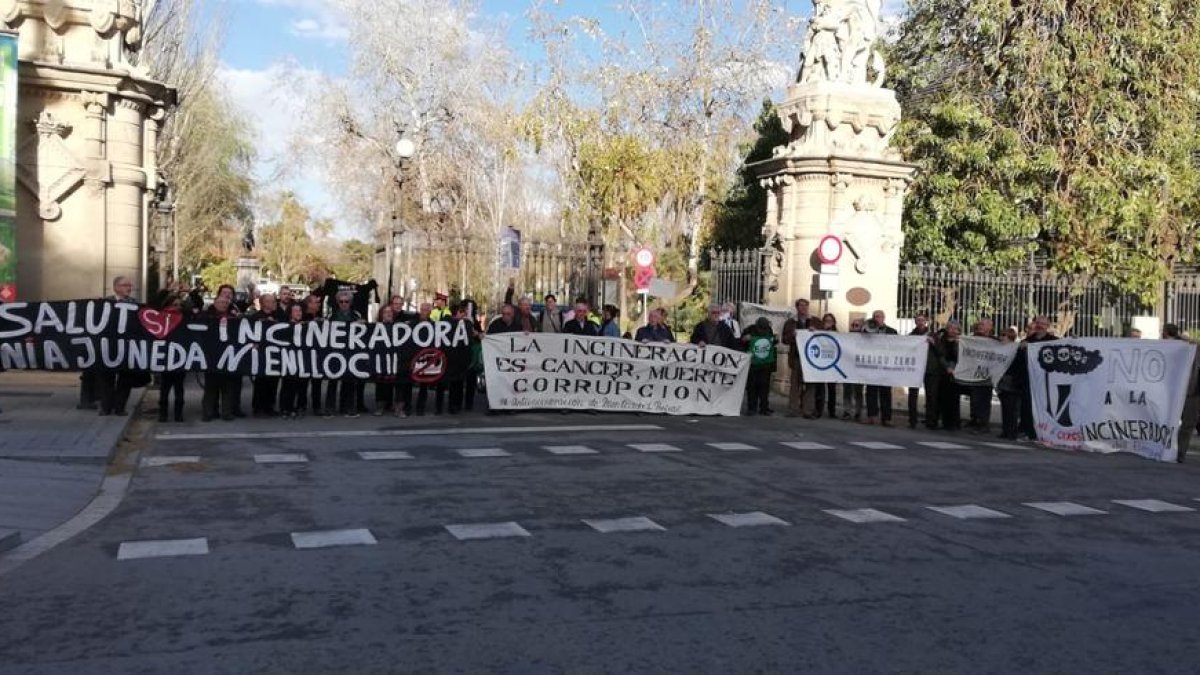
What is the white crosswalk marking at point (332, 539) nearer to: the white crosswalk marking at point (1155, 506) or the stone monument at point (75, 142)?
the white crosswalk marking at point (1155, 506)

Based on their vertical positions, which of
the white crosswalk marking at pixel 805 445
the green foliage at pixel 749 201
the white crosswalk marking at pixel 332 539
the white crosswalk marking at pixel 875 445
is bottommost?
the white crosswalk marking at pixel 332 539

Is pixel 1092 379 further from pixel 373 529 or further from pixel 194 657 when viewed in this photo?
pixel 194 657

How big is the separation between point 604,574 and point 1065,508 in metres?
4.80

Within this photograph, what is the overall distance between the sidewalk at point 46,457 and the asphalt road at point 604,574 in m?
0.43

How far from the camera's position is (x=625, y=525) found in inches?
324

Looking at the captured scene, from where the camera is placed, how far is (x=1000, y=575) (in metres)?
6.96

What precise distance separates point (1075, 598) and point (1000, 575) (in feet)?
1.87

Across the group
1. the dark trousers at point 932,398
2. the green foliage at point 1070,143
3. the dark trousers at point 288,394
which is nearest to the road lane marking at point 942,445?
the dark trousers at point 932,398

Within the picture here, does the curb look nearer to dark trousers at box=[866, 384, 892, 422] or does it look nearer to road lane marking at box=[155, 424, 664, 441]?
road lane marking at box=[155, 424, 664, 441]

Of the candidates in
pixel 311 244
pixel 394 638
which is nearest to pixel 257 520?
pixel 394 638

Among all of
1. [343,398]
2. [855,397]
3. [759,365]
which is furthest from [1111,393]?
[343,398]

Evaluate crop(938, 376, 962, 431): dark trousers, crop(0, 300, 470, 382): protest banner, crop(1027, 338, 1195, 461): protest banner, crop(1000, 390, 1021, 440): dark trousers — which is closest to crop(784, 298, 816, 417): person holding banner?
crop(938, 376, 962, 431): dark trousers

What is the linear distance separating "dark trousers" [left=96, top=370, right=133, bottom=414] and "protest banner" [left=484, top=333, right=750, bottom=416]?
452 cm

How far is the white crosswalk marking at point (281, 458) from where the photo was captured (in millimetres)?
10852
